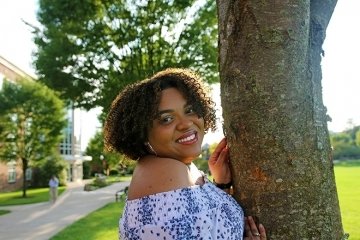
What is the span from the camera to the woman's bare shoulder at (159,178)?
2.03 m

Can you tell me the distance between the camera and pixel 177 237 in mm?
1932

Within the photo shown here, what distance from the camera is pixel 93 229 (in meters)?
13.2

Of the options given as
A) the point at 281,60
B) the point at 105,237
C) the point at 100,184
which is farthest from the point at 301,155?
the point at 100,184

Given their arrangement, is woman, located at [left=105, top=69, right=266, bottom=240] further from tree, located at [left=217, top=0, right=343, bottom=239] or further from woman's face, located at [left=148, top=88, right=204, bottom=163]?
tree, located at [left=217, top=0, right=343, bottom=239]

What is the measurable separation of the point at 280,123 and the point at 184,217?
57cm

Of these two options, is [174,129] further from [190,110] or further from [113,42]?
[113,42]

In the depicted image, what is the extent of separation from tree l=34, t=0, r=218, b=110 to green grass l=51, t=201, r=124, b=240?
197 inches

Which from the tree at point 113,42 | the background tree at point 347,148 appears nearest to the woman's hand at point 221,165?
the tree at point 113,42

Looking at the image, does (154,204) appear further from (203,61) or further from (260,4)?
(203,61)

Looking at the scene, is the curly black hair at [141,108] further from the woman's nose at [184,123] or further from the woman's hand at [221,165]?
the woman's hand at [221,165]

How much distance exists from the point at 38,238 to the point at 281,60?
457 inches

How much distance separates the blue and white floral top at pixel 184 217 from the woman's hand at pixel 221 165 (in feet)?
0.61

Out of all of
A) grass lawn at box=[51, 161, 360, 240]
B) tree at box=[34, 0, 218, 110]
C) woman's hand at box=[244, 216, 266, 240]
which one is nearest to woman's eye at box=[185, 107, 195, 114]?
woman's hand at box=[244, 216, 266, 240]

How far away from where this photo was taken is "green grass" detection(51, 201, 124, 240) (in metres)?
11.7
